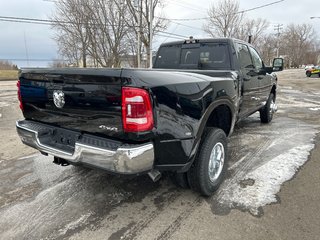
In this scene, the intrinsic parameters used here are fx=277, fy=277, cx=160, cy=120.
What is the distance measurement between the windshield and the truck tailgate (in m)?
2.57

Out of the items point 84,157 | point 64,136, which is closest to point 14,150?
point 64,136

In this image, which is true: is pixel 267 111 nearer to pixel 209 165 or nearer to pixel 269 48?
pixel 209 165

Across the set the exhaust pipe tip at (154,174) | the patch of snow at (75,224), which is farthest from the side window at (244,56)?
the patch of snow at (75,224)

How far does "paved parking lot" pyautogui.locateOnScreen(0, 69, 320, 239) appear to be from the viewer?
2604mm

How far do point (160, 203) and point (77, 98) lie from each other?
4.83 ft

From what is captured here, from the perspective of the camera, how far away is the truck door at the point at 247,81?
4.58m

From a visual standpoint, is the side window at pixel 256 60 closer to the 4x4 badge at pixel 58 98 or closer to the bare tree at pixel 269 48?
the 4x4 badge at pixel 58 98

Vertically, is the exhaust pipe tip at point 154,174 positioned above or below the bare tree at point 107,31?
below

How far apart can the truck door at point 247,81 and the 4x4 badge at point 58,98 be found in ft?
9.11

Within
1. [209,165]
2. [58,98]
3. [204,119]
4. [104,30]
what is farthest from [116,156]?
[104,30]

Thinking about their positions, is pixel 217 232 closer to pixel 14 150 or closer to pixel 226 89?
pixel 226 89

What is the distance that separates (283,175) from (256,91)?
2059 mm

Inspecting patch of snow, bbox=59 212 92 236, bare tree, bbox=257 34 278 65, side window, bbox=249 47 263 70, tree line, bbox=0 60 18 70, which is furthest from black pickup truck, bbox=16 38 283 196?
bare tree, bbox=257 34 278 65

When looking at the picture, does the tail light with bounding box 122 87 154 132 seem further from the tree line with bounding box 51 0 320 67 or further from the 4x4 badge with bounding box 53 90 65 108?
the tree line with bounding box 51 0 320 67
